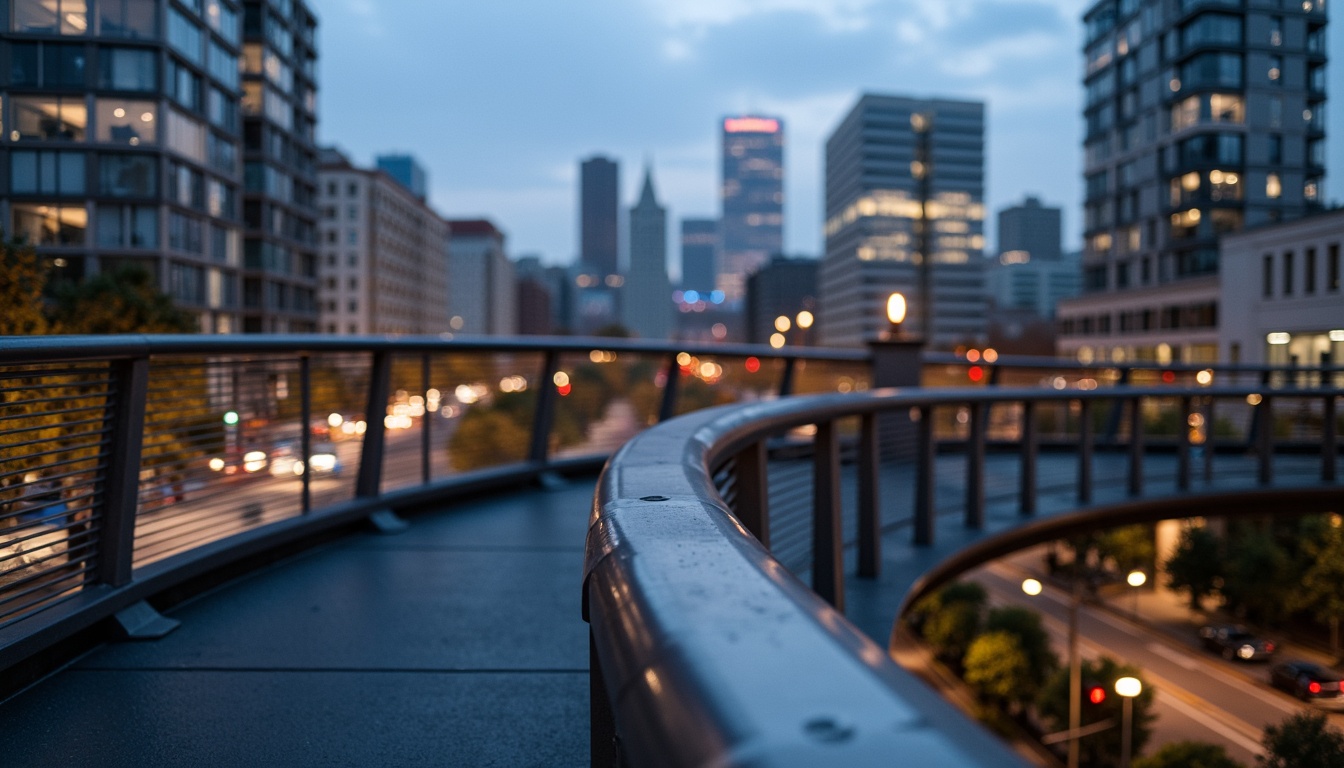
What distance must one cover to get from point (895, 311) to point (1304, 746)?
42.0ft

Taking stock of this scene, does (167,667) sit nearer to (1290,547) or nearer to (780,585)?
(780,585)

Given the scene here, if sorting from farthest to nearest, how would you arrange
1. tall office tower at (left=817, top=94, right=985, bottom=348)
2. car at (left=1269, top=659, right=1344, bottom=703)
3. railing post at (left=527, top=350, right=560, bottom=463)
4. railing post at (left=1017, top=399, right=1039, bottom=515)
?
tall office tower at (left=817, top=94, right=985, bottom=348) < car at (left=1269, top=659, right=1344, bottom=703) < railing post at (left=527, top=350, right=560, bottom=463) < railing post at (left=1017, top=399, right=1039, bottom=515)

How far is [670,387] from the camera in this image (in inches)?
354

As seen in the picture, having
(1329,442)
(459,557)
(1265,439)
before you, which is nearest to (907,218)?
(1329,442)

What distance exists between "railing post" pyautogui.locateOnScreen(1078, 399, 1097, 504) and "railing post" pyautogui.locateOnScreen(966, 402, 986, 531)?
1.28m

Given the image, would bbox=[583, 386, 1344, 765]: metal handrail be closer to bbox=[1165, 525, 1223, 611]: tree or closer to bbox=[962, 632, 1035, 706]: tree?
bbox=[962, 632, 1035, 706]: tree

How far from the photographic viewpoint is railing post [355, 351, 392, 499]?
5.91 metres

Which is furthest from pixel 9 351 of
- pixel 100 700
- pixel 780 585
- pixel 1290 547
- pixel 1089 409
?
pixel 1290 547

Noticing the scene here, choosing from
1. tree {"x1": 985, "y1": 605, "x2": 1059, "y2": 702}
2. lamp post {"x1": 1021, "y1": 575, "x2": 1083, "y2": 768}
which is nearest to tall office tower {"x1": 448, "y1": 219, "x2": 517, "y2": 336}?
tree {"x1": 985, "y1": 605, "x2": 1059, "y2": 702}

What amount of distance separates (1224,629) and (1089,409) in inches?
1260

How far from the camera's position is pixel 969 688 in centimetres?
3759

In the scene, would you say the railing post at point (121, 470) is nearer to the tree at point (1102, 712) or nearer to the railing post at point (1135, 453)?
the railing post at point (1135, 453)

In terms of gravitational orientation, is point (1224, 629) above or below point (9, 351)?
below

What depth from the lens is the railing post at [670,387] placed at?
896 cm
